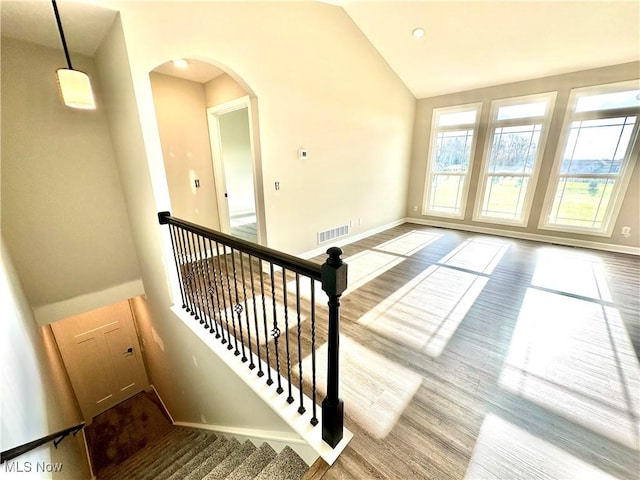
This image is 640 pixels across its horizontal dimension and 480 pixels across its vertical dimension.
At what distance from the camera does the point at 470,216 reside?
554 cm

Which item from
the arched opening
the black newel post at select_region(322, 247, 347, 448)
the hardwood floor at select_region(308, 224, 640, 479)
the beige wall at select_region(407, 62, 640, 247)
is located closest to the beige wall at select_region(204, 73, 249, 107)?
the arched opening

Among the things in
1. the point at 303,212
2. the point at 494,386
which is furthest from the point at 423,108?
the point at 494,386

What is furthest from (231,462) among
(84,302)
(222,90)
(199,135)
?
(222,90)

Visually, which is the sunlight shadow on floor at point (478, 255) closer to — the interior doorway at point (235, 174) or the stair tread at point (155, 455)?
the interior doorway at point (235, 174)

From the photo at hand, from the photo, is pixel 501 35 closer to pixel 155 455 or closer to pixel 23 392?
pixel 23 392

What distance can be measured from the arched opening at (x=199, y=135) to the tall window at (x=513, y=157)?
15.2 ft

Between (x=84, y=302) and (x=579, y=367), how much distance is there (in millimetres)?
4922

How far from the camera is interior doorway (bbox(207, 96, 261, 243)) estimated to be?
4.24 metres

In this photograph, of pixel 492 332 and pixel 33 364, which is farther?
pixel 492 332

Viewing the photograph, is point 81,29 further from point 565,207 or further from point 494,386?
point 565,207

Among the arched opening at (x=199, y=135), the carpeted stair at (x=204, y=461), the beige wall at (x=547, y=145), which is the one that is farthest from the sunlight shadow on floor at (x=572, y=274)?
the arched opening at (x=199, y=135)

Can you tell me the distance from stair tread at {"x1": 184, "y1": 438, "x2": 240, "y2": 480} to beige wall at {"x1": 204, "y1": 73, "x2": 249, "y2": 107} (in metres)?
3.84

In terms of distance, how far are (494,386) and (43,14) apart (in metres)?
4.25

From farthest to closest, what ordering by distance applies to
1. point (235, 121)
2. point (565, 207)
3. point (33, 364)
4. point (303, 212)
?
point (235, 121) → point (565, 207) → point (303, 212) → point (33, 364)
